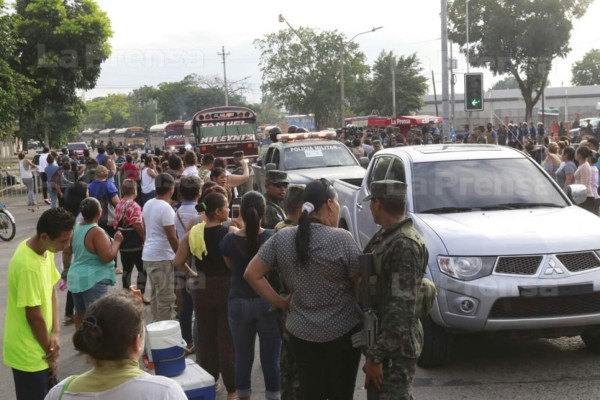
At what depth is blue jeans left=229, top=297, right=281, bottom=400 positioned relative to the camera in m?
5.01

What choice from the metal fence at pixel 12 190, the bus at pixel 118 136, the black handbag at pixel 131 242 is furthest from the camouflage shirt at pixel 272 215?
the bus at pixel 118 136

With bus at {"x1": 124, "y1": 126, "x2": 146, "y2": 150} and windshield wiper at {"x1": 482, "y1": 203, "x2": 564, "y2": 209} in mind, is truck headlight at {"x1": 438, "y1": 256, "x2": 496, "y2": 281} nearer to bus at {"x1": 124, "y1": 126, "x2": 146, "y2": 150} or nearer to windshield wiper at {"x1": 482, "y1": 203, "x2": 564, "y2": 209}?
windshield wiper at {"x1": 482, "y1": 203, "x2": 564, "y2": 209}

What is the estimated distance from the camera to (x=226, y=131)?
101ft

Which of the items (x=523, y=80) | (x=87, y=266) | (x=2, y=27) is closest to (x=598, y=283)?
(x=87, y=266)

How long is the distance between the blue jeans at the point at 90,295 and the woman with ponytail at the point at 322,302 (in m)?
2.78

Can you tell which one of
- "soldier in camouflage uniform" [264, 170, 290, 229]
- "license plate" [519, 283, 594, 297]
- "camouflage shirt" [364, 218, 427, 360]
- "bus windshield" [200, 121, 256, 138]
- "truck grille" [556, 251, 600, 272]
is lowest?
"license plate" [519, 283, 594, 297]

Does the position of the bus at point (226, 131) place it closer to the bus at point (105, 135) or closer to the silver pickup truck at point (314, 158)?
the silver pickup truck at point (314, 158)

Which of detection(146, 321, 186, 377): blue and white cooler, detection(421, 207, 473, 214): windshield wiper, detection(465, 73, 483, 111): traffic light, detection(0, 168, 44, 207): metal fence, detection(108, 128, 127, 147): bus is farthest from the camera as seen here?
detection(108, 128, 127, 147): bus

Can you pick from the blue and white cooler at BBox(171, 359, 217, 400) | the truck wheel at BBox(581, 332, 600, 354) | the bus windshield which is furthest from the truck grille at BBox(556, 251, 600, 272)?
the bus windshield

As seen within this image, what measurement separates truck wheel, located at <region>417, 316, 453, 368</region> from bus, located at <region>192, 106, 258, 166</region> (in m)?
23.9

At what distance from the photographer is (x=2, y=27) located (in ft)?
77.0

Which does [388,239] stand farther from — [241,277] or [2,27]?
[2,27]

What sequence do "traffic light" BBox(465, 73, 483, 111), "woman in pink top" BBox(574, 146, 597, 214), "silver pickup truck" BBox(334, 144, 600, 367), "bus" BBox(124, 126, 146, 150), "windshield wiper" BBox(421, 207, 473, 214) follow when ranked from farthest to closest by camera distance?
"bus" BBox(124, 126, 146, 150) < "traffic light" BBox(465, 73, 483, 111) < "woman in pink top" BBox(574, 146, 597, 214) < "windshield wiper" BBox(421, 207, 473, 214) < "silver pickup truck" BBox(334, 144, 600, 367)

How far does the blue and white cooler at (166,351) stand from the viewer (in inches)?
172
